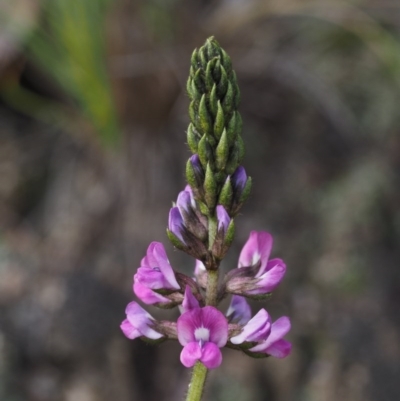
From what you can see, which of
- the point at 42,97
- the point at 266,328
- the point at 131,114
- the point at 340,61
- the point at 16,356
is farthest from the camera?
the point at 340,61

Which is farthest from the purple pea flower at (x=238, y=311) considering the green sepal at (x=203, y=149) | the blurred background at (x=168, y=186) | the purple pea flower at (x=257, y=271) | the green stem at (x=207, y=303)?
the blurred background at (x=168, y=186)

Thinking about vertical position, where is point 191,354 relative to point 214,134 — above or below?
below

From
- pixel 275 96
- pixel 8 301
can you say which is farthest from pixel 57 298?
pixel 275 96

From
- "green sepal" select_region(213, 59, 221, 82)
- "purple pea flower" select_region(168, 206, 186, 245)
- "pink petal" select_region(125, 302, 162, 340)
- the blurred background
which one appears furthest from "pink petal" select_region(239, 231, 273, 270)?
the blurred background

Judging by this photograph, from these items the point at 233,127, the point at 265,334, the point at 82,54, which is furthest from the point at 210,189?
the point at 82,54

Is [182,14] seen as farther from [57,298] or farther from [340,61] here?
[57,298]

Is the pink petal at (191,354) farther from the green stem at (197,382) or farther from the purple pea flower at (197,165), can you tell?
the purple pea flower at (197,165)

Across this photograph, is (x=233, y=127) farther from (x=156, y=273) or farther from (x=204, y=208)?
(x=156, y=273)
